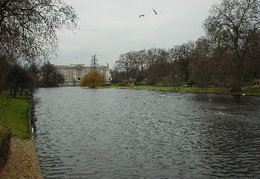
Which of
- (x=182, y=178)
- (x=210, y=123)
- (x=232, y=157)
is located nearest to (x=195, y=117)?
(x=210, y=123)

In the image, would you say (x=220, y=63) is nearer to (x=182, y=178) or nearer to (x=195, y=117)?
(x=195, y=117)

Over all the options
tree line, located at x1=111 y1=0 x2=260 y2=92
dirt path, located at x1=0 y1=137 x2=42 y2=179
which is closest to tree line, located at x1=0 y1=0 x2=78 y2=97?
dirt path, located at x1=0 y1=137 x2=42 y2=179

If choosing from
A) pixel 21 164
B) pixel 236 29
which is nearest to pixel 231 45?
pixel 236 29

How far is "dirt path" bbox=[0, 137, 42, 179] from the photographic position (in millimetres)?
7967

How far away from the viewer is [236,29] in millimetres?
42125

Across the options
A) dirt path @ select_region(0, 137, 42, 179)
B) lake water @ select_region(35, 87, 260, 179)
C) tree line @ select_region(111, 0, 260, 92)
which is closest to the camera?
dirt path @ select_region(0, 137, 42, 179)

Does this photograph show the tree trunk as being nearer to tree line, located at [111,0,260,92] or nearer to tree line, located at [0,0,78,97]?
tree line, located at [111,0,260,92]

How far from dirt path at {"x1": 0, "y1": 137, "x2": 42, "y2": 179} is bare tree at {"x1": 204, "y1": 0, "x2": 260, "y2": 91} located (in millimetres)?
37980

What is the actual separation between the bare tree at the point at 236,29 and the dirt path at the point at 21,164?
3798 centimetres

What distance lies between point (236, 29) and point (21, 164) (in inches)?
1644

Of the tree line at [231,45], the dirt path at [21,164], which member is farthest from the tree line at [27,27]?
the tree line at [231,45]

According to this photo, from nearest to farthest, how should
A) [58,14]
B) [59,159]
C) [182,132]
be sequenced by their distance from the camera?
[59,159]
[58,14]
[182,132]

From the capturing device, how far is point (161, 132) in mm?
15930

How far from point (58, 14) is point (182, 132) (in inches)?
407
